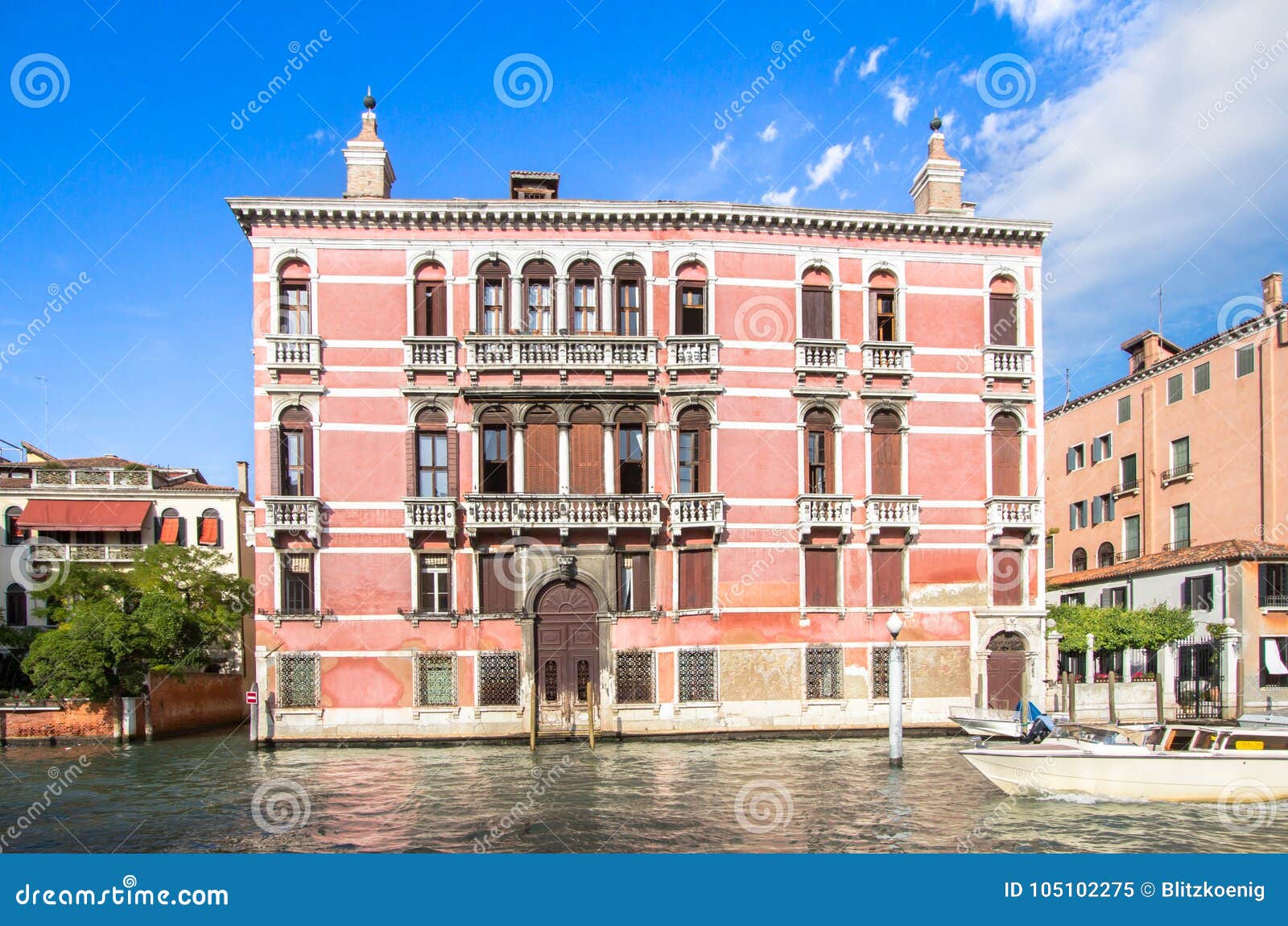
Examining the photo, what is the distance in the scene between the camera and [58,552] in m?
36.2

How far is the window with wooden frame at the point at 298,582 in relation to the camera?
24.4 m

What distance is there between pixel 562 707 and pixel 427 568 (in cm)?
488

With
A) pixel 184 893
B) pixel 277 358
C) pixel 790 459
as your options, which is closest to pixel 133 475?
pixel 277 358

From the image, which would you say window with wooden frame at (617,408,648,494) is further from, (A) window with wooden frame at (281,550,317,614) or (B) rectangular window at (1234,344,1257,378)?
(B) rectangular window at (1234,344,1257,378)

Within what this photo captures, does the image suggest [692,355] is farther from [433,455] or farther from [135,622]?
[135,622]

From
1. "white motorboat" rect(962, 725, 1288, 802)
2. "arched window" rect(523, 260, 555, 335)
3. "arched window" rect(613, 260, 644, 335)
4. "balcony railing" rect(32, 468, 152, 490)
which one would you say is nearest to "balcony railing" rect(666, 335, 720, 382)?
"arched window" rect(613, 260, 644, 335)

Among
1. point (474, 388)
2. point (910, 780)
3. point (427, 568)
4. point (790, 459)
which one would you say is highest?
point (474, 388)

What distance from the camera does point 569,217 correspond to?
25234 mm

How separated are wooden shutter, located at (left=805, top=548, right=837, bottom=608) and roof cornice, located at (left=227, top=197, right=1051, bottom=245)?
332 inches

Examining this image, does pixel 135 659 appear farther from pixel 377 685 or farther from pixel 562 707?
pixel 562 707

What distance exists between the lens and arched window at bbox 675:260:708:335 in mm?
25500

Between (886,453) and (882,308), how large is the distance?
3940 millimetres

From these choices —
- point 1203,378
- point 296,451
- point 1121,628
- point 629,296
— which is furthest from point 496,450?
point 1203,378

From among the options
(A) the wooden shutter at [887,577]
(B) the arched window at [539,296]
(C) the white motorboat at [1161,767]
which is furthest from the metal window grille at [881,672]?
(B) the arched window at [539,296]
